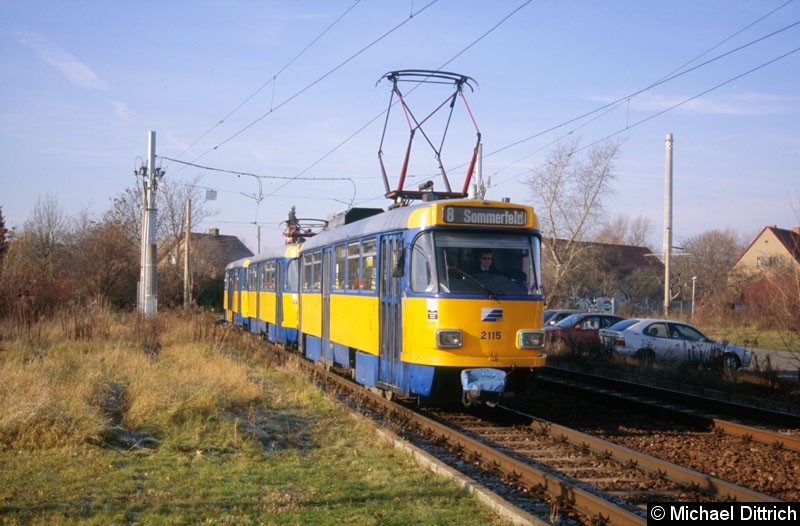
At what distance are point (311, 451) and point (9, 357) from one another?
793cm

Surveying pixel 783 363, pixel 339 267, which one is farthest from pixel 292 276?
pixel 783 363

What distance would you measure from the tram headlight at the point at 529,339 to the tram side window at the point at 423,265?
143 centimetres

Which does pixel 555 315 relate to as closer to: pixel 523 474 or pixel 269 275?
pixel 269 275

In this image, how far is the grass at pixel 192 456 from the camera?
21.4 feet

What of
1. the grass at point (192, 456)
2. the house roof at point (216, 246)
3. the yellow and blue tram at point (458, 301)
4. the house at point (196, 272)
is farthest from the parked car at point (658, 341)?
the house roof at point (216, 246)

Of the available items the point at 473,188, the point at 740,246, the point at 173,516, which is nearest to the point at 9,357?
the point at 173,516

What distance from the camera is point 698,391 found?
616 inches

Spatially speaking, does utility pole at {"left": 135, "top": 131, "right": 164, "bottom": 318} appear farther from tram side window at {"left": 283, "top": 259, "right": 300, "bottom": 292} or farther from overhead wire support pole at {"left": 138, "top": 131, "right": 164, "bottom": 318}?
tram side window at {"left": 283, "top": 259, "right": 300, "bottom": 292}

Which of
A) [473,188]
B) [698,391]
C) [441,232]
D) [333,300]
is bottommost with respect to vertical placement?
[698,391]

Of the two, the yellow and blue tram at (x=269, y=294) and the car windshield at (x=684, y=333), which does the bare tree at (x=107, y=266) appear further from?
the car windshield at (x=684, y=333)

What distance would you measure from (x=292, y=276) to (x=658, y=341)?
10099 mm

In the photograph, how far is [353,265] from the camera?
14344 millimetres

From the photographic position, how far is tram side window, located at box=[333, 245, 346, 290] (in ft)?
49.6

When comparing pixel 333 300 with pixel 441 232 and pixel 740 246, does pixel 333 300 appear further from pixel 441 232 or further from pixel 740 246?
pixel 740 246
